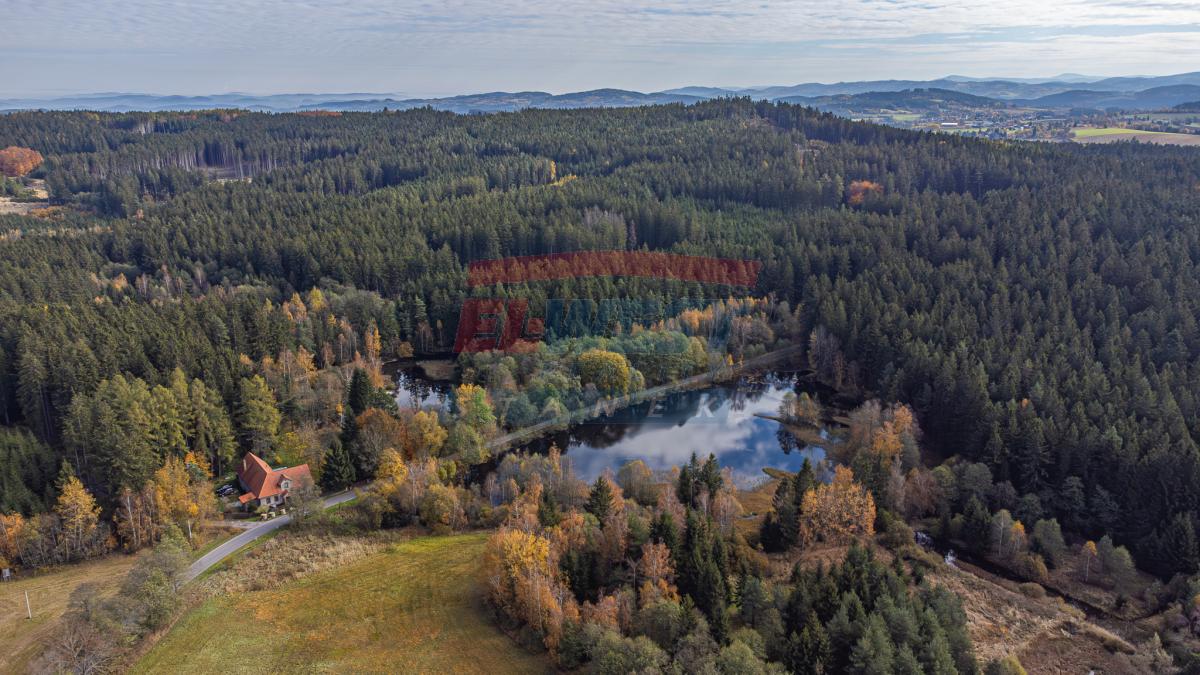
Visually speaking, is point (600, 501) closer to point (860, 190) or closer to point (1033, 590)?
point (1033, 590)

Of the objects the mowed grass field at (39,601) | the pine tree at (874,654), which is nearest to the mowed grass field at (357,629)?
the mowed grass field at (39,601)

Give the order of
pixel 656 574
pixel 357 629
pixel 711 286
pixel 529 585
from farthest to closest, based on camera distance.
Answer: pixel 711 286, pixel 357 629, pixel 656 574, pixel 529 585

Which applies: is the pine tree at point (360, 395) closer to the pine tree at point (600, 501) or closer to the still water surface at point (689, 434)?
the still water surface at point (689, 434)

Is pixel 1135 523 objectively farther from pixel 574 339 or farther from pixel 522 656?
pixel 574 339

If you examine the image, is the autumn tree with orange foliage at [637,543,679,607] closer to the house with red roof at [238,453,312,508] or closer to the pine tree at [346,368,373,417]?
the house with red roof at [238,453,312,508]

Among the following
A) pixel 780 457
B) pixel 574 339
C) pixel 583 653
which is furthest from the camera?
pixel 574 339

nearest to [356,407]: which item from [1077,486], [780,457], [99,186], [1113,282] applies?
[780,457]

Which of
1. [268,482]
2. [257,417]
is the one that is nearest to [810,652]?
[268,482]
